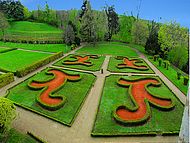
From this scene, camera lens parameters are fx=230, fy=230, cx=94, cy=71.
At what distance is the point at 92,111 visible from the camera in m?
25.5

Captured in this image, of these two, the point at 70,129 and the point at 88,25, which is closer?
the point at 70,129

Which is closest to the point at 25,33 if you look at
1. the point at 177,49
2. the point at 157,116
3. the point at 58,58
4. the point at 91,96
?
the point at 58,58

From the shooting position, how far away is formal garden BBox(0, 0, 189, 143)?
69.4 feet

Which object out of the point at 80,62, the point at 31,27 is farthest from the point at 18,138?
the point at 31,27

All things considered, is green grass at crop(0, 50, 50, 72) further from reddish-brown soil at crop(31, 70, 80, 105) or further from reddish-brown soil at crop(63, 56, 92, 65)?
reddish-brown soil at crop(31, 70, 80, 105)

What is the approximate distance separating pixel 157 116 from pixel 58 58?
3056 centimetres

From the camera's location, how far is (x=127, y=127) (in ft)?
73.2

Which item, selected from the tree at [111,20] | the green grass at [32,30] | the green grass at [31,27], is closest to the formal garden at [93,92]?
the tree at [111,20]

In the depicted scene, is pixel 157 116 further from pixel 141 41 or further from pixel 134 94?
pixel 141 41

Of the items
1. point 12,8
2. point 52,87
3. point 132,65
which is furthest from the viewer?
point 12,8

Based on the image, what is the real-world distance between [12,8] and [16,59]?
53068 mm

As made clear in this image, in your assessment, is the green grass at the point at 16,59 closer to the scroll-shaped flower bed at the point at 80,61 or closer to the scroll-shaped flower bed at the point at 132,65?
the scroll-shaped flower bed at the point at 80,61

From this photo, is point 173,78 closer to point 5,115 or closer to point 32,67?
point 32,67

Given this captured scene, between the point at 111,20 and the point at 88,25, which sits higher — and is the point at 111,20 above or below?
above
